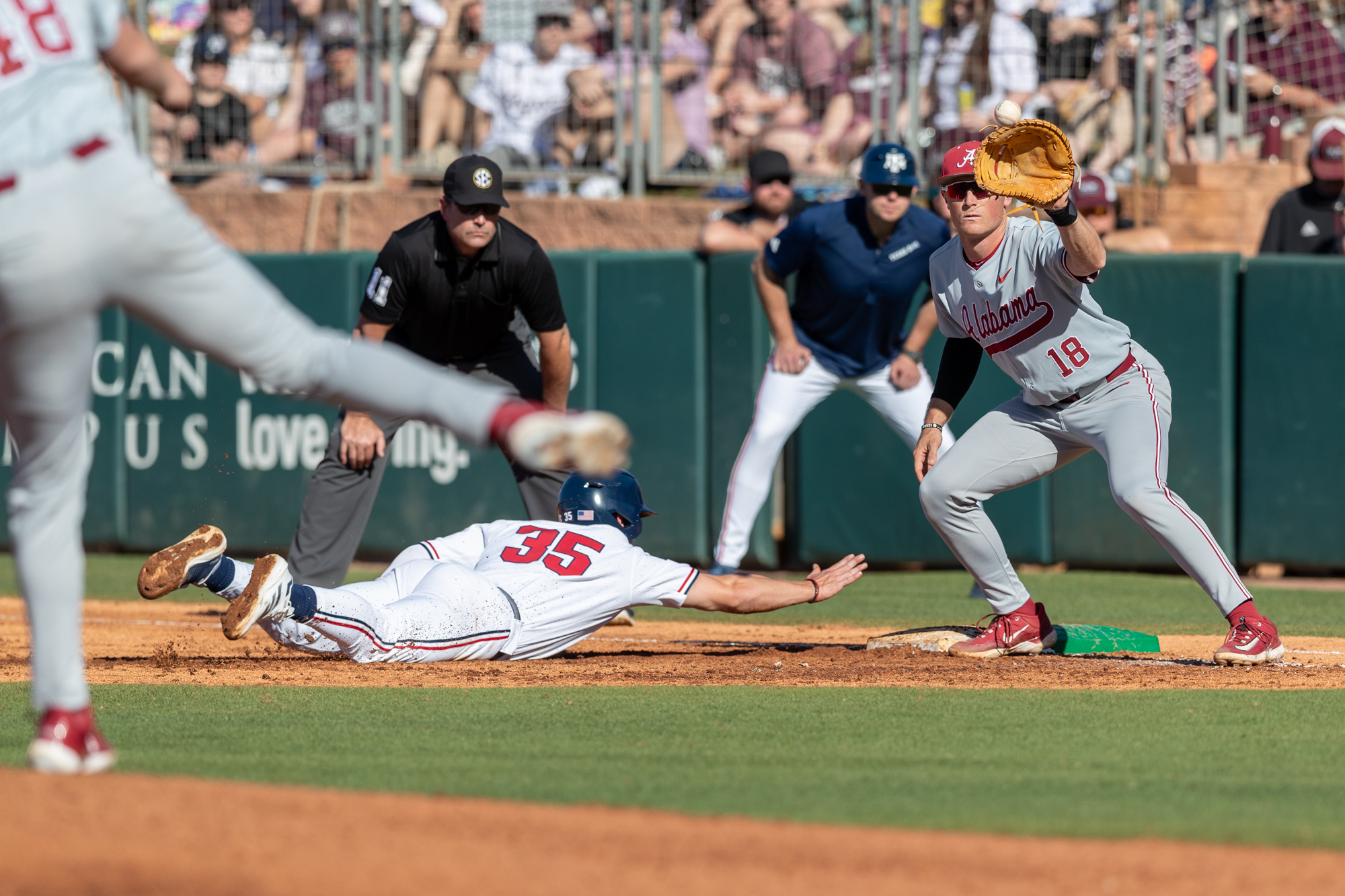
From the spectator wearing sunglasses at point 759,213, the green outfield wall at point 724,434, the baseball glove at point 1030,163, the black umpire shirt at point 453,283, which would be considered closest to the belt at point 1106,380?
the baseball glove at point 1030,163

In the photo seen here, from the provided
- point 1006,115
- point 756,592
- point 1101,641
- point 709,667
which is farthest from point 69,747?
point 1101,641

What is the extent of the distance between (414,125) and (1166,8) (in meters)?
5.64

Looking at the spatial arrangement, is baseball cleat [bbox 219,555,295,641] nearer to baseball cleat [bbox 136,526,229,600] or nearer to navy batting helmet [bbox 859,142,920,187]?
baseball cleat [bbox 136,526,229,600]

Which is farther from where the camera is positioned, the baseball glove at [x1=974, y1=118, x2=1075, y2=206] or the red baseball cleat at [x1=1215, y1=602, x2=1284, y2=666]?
the red baseball cleat at [x1=1215, y1=602, x2=1284, y2=666]

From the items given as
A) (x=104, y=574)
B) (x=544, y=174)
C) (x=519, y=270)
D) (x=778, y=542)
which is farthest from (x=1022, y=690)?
(x=544, y=174)

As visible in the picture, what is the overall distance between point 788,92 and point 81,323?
9.36 metres

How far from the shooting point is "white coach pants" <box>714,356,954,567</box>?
28.7 ft

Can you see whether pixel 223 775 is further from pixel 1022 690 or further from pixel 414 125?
pixel 414 125

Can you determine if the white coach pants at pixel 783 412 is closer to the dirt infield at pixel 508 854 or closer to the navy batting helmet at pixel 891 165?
the navy batting helmet at pixel 891 165

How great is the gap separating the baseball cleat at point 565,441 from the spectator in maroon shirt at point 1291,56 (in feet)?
32.5

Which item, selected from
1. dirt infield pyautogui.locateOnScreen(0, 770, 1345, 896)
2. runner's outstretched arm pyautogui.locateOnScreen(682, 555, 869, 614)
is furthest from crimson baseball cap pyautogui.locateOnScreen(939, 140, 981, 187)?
dirt infield pyautogui.locateOnScreen(0, 770, 1345, 896)

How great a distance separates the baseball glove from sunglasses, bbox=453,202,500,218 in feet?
7.62

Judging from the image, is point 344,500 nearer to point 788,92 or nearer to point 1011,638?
point 1011,638

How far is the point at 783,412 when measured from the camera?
28.9 feet
